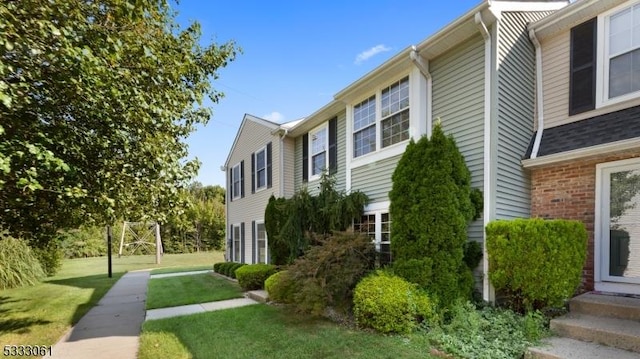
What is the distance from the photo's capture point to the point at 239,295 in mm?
9602

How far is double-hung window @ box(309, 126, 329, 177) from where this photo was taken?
1085 cm

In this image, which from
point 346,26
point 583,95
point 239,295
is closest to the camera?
point 583,95

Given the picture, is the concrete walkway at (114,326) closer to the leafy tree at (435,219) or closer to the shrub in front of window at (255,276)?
the shrub in front of window at (255,276)

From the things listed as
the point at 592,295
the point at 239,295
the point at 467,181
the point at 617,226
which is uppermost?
the point at 467,181

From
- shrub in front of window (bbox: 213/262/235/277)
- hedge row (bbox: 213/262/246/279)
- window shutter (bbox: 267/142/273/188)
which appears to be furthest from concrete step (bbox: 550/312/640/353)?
shrub in front of window (bbox: 213/262/235/277)

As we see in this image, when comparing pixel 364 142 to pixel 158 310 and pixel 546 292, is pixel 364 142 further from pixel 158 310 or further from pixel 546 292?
pixel 158 310

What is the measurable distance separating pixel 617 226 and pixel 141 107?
7.70m

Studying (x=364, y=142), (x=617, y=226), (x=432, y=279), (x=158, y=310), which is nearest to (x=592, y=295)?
(x=617, y=226)

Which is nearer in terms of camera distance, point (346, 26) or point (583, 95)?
point (583, 95)

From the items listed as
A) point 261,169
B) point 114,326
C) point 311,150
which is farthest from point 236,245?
point 114,326

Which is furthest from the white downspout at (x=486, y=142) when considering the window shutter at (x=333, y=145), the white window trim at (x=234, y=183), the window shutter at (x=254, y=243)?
the white window trim at (x=234, y=183)

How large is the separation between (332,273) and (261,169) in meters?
8.35

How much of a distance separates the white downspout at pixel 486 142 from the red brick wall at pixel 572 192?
141 cm

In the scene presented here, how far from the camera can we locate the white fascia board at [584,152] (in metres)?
5.28
